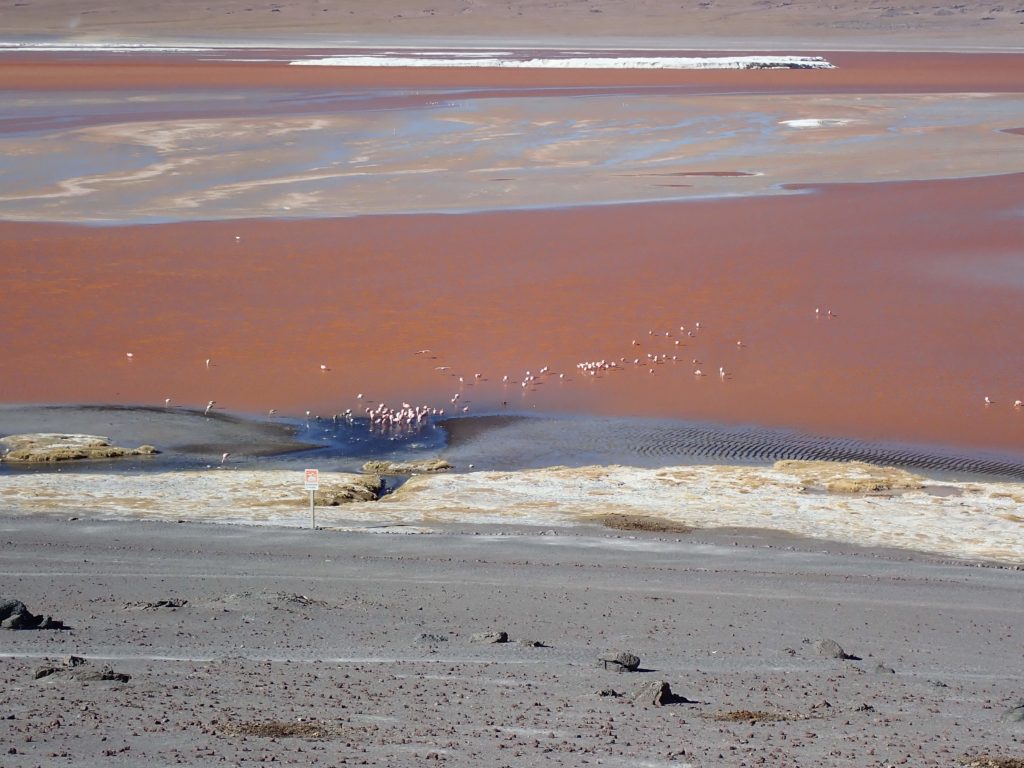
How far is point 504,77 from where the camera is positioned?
78250mm

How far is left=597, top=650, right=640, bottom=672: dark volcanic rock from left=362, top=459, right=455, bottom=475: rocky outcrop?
825 cm

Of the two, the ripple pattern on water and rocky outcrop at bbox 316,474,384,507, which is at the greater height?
the ripple pattern on water

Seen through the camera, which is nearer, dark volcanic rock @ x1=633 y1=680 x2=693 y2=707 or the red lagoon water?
dark volcanic rock @ x1=633 y1=680 x2=693 y2=707

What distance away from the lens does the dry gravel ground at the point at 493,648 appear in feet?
31.8

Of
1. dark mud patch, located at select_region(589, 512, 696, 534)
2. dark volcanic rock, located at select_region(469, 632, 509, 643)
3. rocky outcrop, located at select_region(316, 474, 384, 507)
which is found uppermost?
rocky outcrop, located at select_region(316, 474, 384, 507)

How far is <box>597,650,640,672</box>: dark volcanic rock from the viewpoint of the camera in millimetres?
11477

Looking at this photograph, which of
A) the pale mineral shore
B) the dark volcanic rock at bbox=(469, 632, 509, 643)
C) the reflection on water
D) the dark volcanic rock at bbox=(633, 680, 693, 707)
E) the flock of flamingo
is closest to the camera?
the pale mineral shore

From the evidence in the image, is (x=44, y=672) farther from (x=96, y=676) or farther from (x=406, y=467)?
(x=406, y=467)

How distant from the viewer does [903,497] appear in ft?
59.9

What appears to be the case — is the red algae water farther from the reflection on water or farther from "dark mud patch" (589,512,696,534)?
"dark mud patch" (589,512,696,534)

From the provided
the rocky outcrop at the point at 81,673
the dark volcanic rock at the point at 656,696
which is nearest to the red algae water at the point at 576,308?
the rocky outcrop at the point at 81,673

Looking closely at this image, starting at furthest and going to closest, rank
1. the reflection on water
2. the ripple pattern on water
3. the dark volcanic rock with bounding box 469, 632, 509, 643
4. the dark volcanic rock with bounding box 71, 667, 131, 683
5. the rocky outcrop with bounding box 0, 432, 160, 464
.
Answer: the reflection on water → the ripple pattern on water → the rocky outcrop with bounding box 0, 432, 160, 464 → the dark volcanic rock with bounding box 469, 632, 509, 643 → the dark volcanic rock with bounding box 71, 667, 131, 683

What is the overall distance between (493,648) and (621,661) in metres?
1.18

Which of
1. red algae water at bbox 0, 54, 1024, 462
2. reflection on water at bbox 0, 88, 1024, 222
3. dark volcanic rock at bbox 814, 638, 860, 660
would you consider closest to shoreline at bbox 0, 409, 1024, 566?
red algae water at bbox 0, 54, 1024, 462
